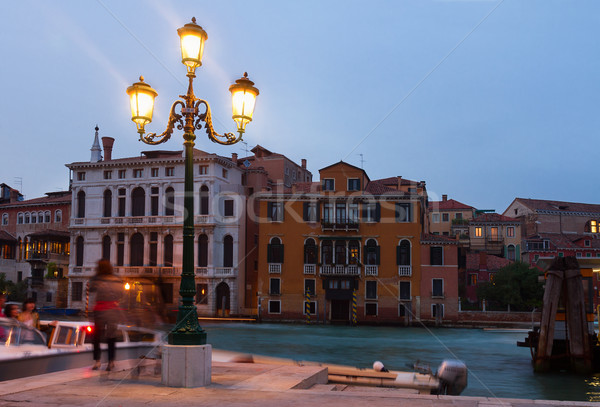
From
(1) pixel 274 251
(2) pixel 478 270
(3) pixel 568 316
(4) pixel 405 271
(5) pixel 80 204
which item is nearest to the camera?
(3) pixel 568 316

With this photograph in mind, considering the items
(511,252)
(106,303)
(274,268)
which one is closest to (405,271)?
(274,268)

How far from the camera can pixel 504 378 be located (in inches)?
649

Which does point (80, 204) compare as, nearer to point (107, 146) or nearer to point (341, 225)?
point (107, 146)

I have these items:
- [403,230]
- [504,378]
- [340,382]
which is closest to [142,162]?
[403,230]

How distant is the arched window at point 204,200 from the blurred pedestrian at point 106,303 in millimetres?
33609

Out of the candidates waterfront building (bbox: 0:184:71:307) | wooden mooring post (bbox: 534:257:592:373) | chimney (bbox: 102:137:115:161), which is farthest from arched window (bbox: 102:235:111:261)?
wooden mooring post (bbox: 534:257:592:373)

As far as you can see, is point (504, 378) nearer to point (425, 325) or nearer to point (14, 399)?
point (14, 399)

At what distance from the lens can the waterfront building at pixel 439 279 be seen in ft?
120

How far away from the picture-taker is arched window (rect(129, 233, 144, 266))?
41938 mm

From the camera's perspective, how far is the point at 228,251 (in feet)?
134

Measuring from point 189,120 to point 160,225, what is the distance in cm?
3446

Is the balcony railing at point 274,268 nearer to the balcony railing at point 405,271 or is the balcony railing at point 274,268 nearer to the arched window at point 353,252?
the arched window at point 353,252

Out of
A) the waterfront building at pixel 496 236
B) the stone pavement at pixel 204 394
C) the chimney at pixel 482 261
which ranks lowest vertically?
the stone pavement at pixel 204 394

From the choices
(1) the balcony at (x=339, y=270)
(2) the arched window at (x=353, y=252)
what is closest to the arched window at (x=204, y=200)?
(1) the balcony at (x=339, y=270)
